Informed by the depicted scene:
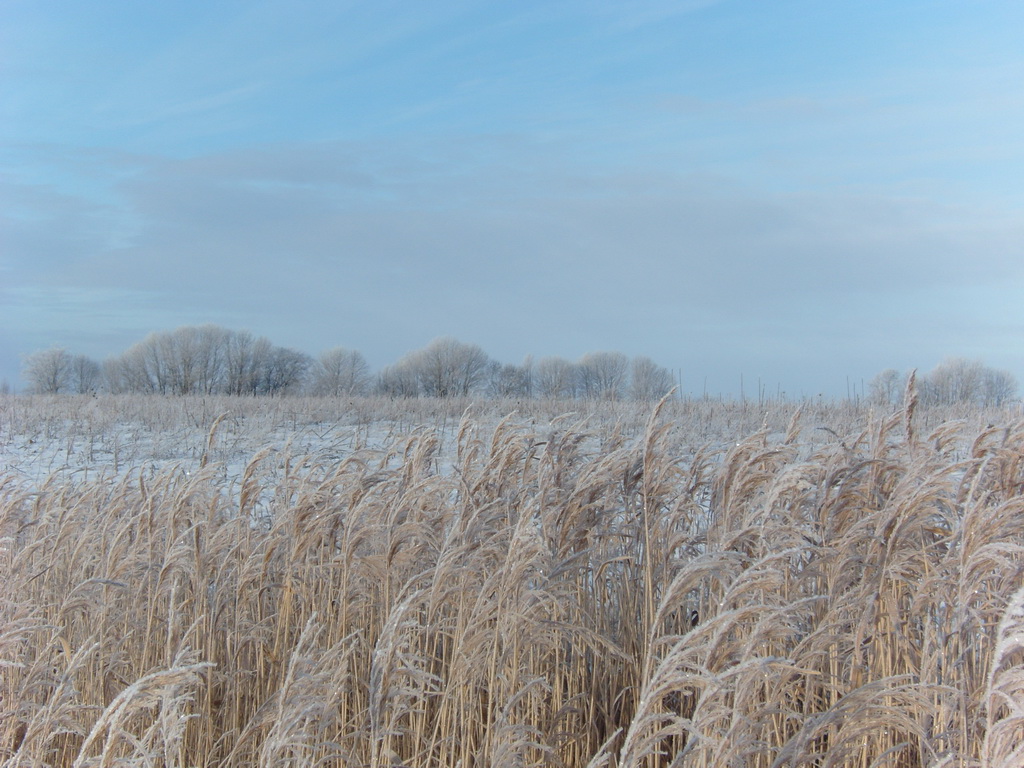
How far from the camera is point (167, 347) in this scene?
62781mm

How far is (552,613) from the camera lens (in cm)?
363

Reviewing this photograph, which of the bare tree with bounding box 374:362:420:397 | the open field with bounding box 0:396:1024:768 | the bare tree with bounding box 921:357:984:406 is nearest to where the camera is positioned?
the open field with bounding box 0:396:1024:768

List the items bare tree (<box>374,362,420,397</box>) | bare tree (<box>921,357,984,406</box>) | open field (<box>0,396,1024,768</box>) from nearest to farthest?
open field (<box>0,396,1024,768</box>)
bare tree (<box>921,357,984,406</box>)
bare tree (<box>374,362,420,397</box>)

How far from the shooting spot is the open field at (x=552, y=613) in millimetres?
2377

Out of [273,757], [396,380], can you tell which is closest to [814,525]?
[273,757]

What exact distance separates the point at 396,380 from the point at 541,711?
62358mm

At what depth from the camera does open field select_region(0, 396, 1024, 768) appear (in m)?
2.38

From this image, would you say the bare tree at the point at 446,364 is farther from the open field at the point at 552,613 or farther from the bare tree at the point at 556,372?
the open field at the point at 552,613

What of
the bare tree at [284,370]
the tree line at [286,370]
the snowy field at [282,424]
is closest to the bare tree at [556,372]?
the tree line at [286,370]

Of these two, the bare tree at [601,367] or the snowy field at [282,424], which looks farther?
the bare tree at [601,367]

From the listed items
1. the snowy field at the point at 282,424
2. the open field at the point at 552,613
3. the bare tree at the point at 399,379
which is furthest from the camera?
the bare tree at the point at 399,379

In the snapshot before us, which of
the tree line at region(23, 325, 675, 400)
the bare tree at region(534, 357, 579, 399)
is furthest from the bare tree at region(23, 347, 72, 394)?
the bare tree at region(534, 357, 579, 399)

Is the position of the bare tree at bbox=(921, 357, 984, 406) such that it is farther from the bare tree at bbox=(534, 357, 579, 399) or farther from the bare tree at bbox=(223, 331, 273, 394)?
the bare tree at bbox=(223, 331, 273, 394)

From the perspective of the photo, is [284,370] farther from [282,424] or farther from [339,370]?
[282,424]
